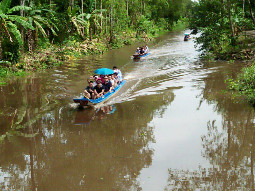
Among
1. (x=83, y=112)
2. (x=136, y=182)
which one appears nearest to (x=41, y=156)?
(x=136, y=182)

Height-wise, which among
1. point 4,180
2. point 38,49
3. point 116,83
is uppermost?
point 38,49

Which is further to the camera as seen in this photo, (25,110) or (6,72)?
(6,72)

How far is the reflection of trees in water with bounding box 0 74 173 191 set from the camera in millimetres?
6648

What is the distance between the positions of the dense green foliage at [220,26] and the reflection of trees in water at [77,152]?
39.3 feet

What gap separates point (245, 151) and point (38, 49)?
668 inches

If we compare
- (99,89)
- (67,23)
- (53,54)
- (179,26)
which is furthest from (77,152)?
(179,26)

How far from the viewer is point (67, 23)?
2427cm

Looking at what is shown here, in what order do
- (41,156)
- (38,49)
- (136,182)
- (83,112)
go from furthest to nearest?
(38,49)
(83,112)
(41,156)
(136,182)

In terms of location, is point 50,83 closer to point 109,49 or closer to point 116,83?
point 116,83

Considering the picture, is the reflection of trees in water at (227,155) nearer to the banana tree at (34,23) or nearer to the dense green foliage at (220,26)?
the dense green foliage at (220,26)

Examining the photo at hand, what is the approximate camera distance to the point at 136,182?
259 inches

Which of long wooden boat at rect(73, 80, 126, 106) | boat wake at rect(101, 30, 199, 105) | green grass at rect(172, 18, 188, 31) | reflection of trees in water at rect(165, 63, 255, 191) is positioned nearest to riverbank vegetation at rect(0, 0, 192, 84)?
boat wake at rect(101, 30, 199, 105)

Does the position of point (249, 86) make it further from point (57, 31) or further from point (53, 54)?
point (57, 31)

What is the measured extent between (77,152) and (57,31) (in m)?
19.5
